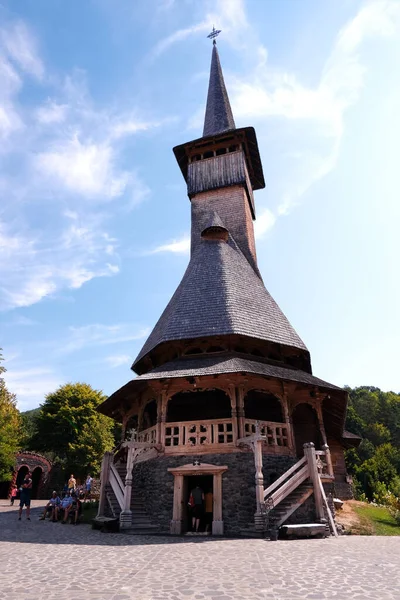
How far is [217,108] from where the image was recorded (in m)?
30.6

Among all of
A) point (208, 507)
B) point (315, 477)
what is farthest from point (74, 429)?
point (315, 477)

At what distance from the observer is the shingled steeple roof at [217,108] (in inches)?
1146

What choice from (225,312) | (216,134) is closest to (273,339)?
(225,312)

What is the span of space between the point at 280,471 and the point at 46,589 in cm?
972

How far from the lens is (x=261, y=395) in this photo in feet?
57.0

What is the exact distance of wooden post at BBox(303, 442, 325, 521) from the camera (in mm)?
11352

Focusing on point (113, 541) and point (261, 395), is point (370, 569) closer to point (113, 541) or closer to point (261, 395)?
point (113, 541)

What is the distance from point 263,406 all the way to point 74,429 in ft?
75.3

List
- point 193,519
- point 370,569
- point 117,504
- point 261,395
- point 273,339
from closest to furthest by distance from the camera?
point 370,569, point 193,519, point 117,504, point 273,339, point 261,395

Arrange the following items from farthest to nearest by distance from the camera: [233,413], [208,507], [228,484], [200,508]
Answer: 1. [233,413]
2. [208,507]
3. [200,508]
4. [228,484]

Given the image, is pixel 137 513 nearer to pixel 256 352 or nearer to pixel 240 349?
pixel 240 349

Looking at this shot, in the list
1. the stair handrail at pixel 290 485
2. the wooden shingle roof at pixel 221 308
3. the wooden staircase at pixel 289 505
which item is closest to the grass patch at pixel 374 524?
the wooden staircase at pixel 289 505

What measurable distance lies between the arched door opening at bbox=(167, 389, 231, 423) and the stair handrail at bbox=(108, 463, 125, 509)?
3.85 m

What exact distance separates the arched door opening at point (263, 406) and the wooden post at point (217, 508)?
194 inches
